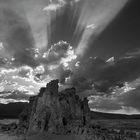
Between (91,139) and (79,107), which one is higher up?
(79,107)

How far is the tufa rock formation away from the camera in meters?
58.8

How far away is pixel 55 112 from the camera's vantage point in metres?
60.4

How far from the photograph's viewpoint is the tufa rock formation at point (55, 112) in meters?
58.8

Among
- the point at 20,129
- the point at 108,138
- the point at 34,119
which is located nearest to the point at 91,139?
the point at 108,138

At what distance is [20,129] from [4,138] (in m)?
10.2

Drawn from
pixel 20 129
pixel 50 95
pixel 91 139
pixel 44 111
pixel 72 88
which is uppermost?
pixel 72 88

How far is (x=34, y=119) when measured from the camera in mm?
60969

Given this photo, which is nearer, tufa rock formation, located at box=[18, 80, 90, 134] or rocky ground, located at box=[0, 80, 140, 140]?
rocky ground, located at box=[0, 80, 140, 140]

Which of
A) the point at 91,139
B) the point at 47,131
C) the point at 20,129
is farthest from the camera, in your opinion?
the point at 20,129

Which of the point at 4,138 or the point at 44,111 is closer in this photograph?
the point at 4,138

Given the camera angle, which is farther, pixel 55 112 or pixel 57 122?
pixel 55 112

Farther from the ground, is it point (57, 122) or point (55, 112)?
point (55, 112)

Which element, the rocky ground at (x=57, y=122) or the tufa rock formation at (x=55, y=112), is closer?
the rocky ground at (x=57, y=122)

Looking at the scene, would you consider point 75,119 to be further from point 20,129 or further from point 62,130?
point 20,129
